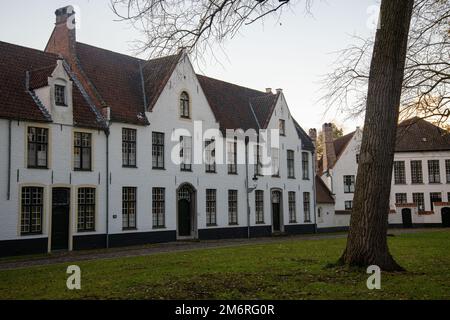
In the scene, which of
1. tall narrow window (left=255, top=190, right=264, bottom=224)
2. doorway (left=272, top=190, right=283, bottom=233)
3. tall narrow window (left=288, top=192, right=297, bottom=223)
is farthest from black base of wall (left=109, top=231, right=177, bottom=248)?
tall narrow window (left=288, top=192, right=297, bottom=223)

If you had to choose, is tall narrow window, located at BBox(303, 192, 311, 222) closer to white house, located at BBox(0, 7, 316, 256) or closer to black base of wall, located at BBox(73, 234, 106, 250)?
white house, located at BBox(0, 7, 316, 256)

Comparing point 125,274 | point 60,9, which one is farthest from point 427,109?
point 60,9

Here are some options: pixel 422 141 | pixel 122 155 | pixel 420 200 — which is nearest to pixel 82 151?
pixel 122 155

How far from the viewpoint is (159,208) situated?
2588cm

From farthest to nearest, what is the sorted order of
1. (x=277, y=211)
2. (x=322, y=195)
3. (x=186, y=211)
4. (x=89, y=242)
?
(x=322, y=195), (x=277, y=211), (x=186, y=211), (x=89, y=242)

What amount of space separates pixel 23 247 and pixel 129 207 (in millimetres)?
5711

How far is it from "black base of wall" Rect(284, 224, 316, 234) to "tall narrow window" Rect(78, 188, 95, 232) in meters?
15.6

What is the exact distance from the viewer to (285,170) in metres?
35.0

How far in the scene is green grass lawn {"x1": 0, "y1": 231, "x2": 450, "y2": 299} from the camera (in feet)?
28.1

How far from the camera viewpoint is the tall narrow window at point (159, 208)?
25625mm

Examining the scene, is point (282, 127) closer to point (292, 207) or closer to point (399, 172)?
point (292, 207)

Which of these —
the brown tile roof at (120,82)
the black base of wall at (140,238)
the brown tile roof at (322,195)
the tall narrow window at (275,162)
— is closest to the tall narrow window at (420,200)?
the brown tile roof at (322,195)
